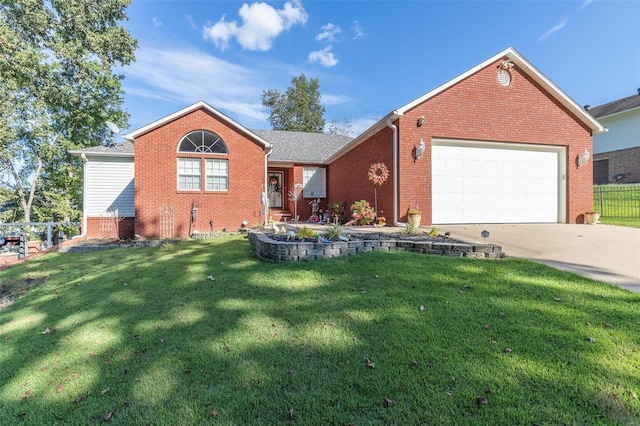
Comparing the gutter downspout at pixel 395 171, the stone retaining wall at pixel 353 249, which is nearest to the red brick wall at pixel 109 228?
the stone retaining wall at pixel 353 249

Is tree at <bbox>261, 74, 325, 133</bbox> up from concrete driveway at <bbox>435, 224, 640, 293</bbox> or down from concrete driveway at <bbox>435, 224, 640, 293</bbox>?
up

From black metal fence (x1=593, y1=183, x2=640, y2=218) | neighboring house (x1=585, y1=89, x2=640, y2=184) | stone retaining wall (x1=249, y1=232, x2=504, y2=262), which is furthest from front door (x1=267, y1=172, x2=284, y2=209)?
neighboring house (x1=585, y1=89, x2=640, y2=184)

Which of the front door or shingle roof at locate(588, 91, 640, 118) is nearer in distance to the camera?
the front door

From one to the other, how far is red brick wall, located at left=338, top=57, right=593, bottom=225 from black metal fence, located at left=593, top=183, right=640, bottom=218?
4034mm

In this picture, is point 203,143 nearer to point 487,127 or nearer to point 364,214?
point 364,214

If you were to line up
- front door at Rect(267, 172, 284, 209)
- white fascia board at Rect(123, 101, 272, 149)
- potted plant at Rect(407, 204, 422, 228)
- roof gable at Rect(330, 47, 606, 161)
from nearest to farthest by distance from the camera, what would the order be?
1. potted plant at Rect(407, 204, 422, 228)
2. roof gable at Rect(330, 47, 606, 161)
3. white fascia board at Rect(123, 101, 272, 149)
4. front door at Rect(267, 172, 284, 209)

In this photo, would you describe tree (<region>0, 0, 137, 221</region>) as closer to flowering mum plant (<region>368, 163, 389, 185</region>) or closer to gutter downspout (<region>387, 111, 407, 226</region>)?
flowering mum plant (<region>368, 163, 389, 185</region>)

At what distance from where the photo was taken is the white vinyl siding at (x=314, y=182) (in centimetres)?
1539

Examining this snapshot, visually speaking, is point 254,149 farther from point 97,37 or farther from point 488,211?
point 97,37

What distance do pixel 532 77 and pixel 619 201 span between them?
26.4 feet

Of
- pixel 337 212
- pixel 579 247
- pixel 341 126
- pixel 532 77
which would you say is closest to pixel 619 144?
pixel 532 77

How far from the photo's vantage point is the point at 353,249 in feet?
20.0

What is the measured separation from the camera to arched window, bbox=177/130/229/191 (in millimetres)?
11000

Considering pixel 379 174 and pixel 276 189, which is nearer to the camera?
pixel 379 174
